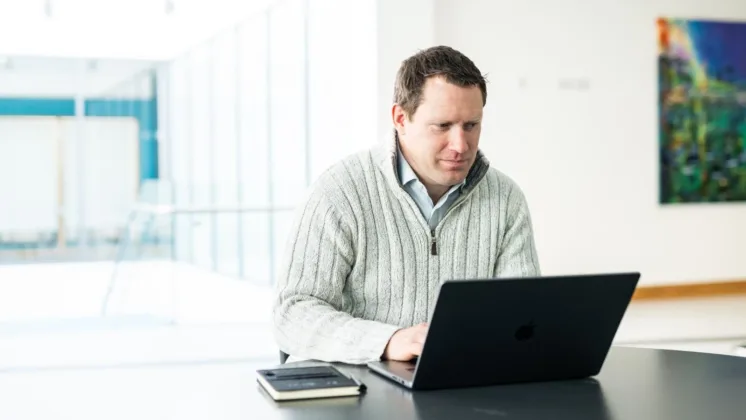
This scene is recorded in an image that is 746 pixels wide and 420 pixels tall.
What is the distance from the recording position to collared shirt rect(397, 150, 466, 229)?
2.36 m

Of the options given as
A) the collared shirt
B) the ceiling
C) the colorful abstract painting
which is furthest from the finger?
the colorful abstract painting

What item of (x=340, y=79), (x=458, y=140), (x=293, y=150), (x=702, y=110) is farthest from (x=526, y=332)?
(x=702, y=110)

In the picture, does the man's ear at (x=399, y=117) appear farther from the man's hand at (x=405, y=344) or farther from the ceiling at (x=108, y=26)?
the ceiling at (x=108, y=26)

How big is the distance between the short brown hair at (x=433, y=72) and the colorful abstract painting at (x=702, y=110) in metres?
3.49

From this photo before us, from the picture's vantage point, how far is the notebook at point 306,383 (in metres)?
1.63

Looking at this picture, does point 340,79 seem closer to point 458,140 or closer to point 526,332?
point 458,140

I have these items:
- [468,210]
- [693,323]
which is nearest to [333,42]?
[693,323]

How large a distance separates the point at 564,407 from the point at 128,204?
4.12 meters

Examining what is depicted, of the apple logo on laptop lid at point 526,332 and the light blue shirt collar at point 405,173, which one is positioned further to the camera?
the light blue shirt collar at point 405,173

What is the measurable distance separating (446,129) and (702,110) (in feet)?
12.4

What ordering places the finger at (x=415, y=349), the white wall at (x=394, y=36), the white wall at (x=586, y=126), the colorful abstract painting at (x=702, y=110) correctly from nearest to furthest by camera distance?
the finger at (x=415, y=349) → the white wall at (x=394, y=36) → the white wall at (x=586, y=126) → the colorful abstract painting at (x=702, y=110)

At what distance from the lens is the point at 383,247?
2285mm

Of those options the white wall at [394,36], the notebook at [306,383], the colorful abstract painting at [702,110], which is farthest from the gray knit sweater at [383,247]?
the colorful abstract painting at [702,110]

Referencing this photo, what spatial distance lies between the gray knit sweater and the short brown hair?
0.16 m
